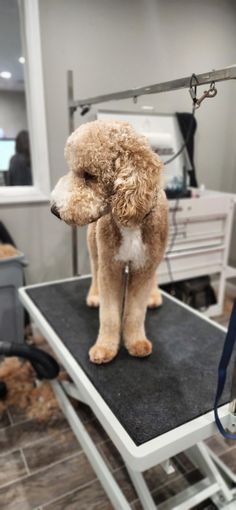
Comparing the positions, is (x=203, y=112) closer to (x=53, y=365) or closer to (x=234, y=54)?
(x=234, y=54)

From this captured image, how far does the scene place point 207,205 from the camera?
200 centimetres

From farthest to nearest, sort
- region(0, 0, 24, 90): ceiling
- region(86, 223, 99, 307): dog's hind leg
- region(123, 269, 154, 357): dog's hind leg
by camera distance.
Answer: region(0, 0, 24, 90): ceiling → region(86, 223, 99, 307): dog's hind leg → region(123, 269, 154, 357): dog's hind leg

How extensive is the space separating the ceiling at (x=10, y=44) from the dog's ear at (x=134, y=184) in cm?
170

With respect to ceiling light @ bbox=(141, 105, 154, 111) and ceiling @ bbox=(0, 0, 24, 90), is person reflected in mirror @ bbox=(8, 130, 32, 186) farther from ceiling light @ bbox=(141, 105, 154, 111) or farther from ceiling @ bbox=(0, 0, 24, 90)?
ceiling light @ bbox=(141, 105, 154, 111)

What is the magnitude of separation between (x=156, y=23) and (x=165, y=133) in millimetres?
623

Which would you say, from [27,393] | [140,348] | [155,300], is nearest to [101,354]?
[140,348]

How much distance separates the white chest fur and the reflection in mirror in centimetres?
143

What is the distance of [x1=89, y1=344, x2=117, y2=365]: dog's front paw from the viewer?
998 millimetres

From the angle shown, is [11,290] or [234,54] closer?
[11,290]

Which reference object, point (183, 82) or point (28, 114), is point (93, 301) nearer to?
point (183, 82)

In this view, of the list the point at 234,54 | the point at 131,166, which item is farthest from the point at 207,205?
the point at 131,166

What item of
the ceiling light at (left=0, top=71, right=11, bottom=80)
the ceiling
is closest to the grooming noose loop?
the ceiling

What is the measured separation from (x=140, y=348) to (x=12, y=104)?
13.9ft

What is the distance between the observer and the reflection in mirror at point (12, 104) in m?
2.14
